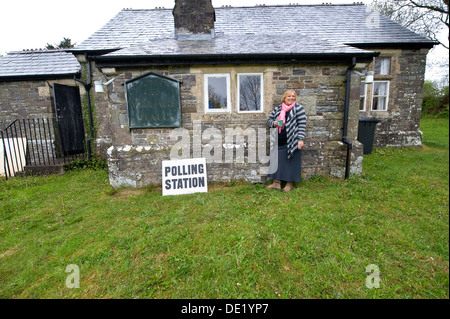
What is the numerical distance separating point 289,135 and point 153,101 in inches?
128

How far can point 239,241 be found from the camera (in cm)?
276

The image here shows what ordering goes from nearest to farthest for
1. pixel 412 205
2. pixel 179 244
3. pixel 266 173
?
pixel 179 244 → pixel 412 205 → pixel 266 173

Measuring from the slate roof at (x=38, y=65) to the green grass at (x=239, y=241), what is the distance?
527cm

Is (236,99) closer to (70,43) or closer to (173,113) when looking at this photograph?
(173,113)

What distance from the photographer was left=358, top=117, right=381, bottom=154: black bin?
7734 millimetres

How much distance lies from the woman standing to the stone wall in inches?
20.3

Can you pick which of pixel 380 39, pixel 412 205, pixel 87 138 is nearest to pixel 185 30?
pixel 87 138

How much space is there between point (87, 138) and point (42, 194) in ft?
12.1

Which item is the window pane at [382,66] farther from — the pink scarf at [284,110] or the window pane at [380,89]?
the pink scarf at [284,110]

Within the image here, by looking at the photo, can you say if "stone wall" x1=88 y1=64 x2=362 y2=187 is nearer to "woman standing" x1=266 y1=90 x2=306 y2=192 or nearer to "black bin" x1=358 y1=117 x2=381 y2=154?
"woman standing" x1=266 y1=90 x2=306 y2=192

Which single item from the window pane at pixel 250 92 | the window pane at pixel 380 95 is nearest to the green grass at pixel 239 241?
the window pane at pixel 250 92

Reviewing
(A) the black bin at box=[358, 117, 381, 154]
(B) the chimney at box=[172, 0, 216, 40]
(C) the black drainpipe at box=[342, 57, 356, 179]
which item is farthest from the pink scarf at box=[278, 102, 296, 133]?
(A) the black bin at box=[358, 117, 381, 154]

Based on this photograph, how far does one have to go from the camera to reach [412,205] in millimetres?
3623
